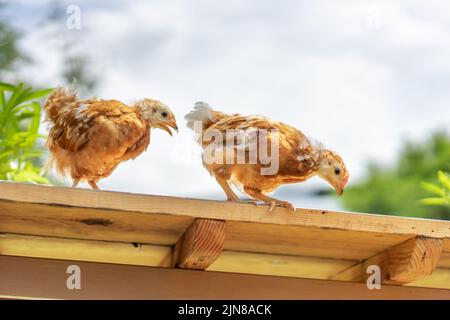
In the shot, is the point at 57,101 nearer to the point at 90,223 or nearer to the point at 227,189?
the point at 227,189

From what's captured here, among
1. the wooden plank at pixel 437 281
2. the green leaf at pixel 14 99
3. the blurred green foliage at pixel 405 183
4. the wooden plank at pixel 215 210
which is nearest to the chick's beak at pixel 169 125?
the green leaf at pixel 14 99

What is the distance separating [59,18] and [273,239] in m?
5.17

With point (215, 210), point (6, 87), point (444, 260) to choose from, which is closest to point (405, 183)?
point (6, 87)

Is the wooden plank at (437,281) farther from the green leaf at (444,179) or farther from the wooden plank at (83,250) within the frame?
the wooden plank at (83,250)

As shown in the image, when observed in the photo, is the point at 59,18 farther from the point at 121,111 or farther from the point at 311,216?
the point at 311,216

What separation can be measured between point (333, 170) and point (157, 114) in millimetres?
735

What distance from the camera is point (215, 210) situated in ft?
7.61

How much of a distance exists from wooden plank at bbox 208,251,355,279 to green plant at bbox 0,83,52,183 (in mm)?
1129

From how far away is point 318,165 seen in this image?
3.04m

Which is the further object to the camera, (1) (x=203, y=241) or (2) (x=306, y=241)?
(2) (x=306, y=241)

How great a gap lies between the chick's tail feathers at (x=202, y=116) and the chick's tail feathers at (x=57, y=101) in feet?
1.92

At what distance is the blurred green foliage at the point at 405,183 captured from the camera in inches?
813
